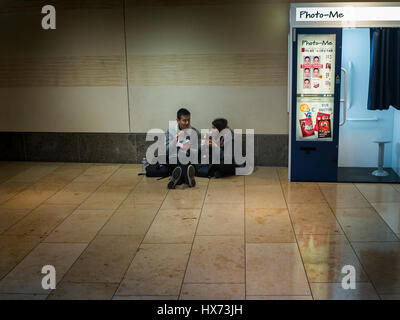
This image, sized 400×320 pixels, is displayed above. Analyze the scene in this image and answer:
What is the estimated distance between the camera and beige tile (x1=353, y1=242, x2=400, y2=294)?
15.3 feet

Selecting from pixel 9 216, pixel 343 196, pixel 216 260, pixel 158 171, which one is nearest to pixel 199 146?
pixel 158 171

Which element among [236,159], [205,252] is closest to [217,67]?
[236,159]

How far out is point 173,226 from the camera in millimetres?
6277

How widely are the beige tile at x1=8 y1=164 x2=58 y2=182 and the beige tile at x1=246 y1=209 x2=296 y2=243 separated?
12.7 feet

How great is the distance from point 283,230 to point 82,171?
4.28 m

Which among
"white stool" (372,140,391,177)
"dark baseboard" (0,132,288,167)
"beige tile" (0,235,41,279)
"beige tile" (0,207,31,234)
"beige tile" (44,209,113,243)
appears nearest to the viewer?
"beige tile" (0,235,41,279)

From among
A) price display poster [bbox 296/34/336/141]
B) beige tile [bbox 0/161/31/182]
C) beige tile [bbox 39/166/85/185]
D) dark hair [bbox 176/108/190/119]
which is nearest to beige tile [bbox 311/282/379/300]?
price display poster [bbox 296/34/336/141]

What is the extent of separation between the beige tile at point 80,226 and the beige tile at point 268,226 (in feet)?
5.95

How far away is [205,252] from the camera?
547 cm

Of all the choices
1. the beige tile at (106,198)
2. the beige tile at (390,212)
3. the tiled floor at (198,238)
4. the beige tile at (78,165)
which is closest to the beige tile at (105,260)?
→ the tiled floor at (198,238)

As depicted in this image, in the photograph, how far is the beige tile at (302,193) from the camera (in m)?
7.21

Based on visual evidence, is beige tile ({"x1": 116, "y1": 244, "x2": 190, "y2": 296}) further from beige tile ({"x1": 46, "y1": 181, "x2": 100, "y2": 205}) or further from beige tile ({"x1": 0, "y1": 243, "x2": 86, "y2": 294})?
beige tile ({"x1": 46, "y1": 181, "x2": 100, "y2": 205})

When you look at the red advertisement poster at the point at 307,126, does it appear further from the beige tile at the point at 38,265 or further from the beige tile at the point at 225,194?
the beige tile at the point at 38,265

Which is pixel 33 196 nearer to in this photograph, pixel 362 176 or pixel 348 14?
pixel 362 176
